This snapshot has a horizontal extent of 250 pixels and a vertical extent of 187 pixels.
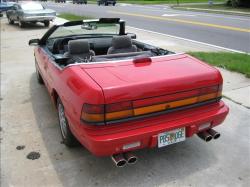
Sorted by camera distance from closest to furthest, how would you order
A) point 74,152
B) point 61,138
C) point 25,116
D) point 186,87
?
point 186,87, point 74,152, point 61,138, point 25,116

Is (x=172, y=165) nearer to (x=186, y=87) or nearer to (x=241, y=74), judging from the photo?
(x=186, y=87)

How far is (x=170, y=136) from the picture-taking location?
3.30 meters

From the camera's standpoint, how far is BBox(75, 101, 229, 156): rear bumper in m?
3.03

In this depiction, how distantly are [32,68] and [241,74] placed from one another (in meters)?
4.71

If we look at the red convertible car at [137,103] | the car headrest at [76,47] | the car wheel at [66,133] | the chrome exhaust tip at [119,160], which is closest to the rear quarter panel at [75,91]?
the red convertible car at [137,103]

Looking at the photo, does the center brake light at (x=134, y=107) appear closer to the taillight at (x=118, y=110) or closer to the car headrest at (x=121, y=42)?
the taillight at (x=118, y=110)

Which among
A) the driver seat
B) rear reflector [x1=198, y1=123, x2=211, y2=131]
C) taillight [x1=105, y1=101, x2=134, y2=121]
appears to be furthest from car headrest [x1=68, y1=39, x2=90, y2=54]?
rear reflector [x1=198, y1=123, x2=211, y2=131]

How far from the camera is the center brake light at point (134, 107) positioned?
304 cm

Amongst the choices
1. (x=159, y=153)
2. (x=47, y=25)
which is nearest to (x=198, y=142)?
(x=159, y=153)

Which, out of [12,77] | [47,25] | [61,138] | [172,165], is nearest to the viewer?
[172,165]

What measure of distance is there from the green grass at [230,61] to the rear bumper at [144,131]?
3441mm

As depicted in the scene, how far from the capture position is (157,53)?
14.7 feet

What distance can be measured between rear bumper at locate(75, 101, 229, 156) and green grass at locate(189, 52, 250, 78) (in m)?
3.44

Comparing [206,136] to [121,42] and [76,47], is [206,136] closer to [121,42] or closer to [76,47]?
[121,42]
